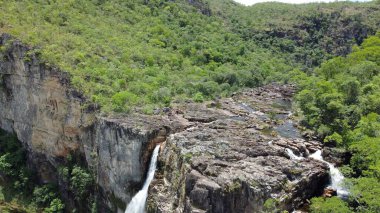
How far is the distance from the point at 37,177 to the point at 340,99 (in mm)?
26546

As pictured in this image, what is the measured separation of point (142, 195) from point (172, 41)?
90.5ft

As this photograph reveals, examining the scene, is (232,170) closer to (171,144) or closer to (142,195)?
(171,144)

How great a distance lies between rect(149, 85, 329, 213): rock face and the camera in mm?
20873

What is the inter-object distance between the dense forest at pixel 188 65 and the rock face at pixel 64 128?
47.8 inches

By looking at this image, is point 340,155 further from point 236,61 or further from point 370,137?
point 236,61

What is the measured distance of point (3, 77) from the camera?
3741 centimetres

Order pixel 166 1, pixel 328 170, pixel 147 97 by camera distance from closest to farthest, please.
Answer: pixel 328 170 → pixel 147 97 → pixel 166 1

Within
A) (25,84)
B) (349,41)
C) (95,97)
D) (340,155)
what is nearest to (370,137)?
(340,155)

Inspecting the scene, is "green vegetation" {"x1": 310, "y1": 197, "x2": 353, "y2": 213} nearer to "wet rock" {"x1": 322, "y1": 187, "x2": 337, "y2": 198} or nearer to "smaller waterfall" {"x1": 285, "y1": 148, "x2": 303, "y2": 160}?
"wet rock" {"x1": 322, "y1": 187, "x2": 337, "y2": 198}

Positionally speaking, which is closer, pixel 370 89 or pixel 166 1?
pixel 370 89

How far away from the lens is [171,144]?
2555 centimetres

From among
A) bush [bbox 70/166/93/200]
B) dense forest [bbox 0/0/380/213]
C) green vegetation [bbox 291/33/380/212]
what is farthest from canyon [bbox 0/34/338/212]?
green vegetation [bbox 291/33/380/212]

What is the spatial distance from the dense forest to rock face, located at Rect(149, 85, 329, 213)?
1.80m

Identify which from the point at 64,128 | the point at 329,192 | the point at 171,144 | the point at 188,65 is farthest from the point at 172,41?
the point at 329,192
